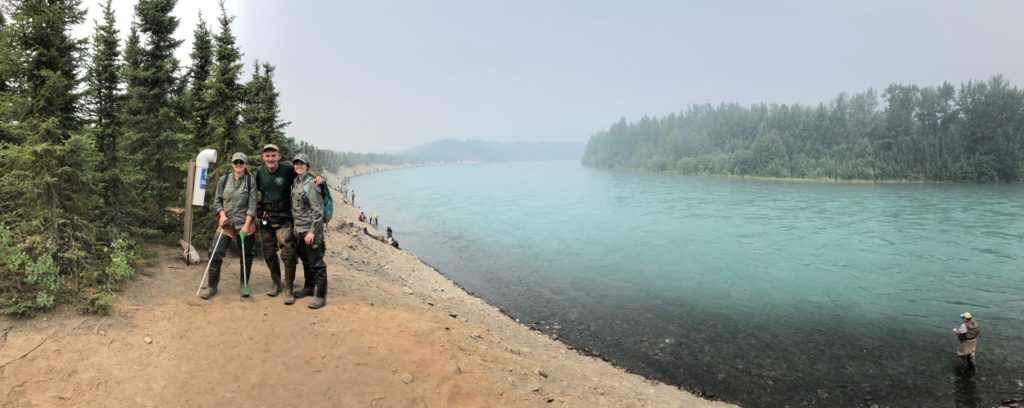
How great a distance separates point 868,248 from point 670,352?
92.5ft

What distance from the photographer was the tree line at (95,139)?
8938mm

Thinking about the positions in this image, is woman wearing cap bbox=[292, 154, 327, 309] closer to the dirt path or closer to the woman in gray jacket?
the woman in gray jacket

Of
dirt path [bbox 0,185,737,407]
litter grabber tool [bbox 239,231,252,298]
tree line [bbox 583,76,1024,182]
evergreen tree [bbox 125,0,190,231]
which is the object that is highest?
tree line [bbox 583,76,1024,182]

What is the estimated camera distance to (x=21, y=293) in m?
8.24

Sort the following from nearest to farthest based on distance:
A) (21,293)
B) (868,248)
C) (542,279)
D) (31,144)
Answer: (21,293) < (31,144) < (542,279) < (868,248)

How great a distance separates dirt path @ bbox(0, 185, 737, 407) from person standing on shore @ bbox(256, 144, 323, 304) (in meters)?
0.98

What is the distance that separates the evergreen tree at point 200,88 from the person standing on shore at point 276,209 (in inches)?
217

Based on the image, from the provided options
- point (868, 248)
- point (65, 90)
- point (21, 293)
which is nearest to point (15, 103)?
point (65, 90)

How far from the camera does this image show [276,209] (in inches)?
383

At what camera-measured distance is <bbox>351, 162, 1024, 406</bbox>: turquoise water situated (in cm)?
1397

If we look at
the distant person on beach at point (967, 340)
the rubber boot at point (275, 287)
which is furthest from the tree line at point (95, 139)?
the distant person on beach at point (967, 340)

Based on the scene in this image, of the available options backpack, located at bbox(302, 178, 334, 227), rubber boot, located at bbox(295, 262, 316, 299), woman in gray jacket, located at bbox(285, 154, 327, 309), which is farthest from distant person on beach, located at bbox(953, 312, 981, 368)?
rubber boot, located at bbox(295, 262, 316, 299)

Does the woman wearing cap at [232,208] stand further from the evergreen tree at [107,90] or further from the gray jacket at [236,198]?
the evergreen tree at [107,90]

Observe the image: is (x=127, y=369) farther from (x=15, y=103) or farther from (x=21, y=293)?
(x=15, y=103)
